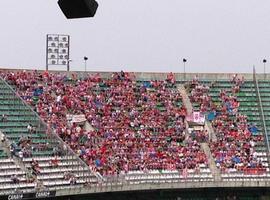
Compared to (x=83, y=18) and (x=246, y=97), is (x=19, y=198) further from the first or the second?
(x=83, y=18)

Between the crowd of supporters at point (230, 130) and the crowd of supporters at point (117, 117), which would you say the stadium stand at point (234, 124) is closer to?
the crowd of supporters at point (230, 130)

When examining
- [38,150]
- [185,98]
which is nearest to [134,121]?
[185,98]

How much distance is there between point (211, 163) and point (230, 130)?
2.94m

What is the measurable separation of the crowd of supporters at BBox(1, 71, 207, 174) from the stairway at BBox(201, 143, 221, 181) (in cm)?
27

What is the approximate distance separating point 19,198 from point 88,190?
2.99 m

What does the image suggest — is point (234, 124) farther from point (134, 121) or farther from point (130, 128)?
point (130, 128)

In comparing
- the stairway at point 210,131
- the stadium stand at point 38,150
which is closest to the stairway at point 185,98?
the stairway at point 210,131

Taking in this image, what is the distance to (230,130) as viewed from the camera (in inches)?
1139

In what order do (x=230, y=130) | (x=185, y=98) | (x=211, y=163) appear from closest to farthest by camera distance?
(x=211, y=163), (x=230, y=130), (x=185, y=98)

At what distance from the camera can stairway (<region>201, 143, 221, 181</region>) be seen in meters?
25.7

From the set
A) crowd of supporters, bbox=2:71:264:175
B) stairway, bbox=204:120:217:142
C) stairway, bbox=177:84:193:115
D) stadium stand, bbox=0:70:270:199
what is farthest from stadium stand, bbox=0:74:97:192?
stairway, bbox=177:84:193:115

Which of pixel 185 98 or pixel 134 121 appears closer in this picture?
pixel 134 121

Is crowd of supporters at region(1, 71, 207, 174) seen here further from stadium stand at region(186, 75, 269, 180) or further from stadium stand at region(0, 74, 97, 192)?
→ stadium stand at region(186, 75, 269, 180)

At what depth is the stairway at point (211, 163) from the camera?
2574cm
